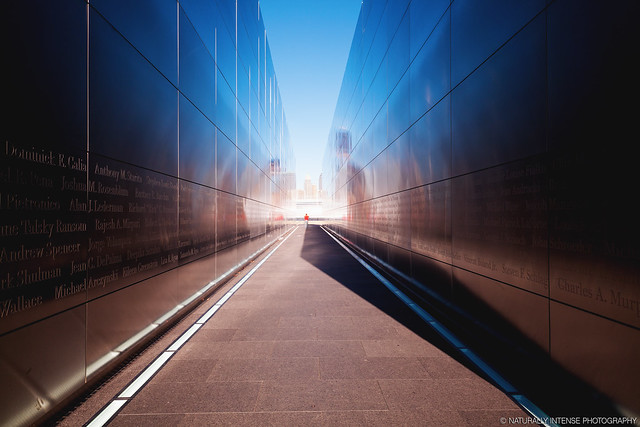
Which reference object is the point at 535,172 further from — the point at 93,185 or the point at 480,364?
the point at 93,185

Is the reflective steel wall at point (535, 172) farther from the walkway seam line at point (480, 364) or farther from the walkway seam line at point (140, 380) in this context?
the walkway seam line at point (140, 380)

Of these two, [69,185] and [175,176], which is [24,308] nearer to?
[69,185]

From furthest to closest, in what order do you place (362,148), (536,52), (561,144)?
(362,148) → (536,52) → (561,144)

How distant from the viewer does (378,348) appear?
4363 millimetres

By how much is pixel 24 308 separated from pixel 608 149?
18.2ft

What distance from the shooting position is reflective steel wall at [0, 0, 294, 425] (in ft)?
8.75

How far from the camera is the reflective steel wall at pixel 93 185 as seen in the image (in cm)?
267

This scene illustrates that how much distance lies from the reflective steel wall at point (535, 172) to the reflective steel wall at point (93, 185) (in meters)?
5.34

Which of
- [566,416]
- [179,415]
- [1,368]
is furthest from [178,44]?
[566,416]

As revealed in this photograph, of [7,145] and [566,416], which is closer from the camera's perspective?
[7,145]

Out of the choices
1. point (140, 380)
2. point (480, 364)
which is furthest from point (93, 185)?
point (480, 364)

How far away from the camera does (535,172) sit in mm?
3629

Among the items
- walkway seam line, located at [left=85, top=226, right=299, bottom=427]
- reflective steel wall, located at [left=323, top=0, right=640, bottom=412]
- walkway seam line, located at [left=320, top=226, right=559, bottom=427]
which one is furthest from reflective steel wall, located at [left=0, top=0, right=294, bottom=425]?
reflective steel wall, located at [left=323, top=0, right=640, bottom=412]

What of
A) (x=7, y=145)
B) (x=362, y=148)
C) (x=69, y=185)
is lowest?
(x=69, y=185)
